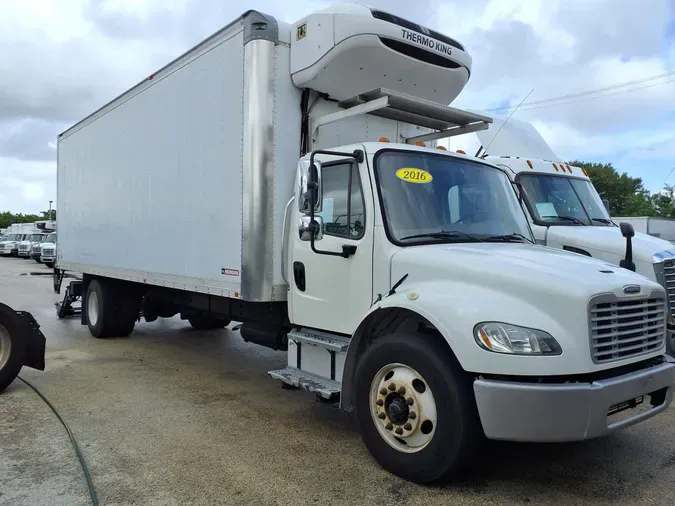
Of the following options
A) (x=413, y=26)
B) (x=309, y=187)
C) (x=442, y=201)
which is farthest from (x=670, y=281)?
(x=309, y=187)

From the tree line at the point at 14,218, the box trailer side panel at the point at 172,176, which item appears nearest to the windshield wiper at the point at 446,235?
the box trailer side panel at the point at 172,176

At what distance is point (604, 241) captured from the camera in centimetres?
688

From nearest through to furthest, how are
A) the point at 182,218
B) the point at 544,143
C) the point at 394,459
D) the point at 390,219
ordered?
the point at 394,459, the point at 390,219, the point at 182,218, the point at 544,143

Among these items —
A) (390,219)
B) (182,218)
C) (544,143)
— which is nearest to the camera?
(390,219)

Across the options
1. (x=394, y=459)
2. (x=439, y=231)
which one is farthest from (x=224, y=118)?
(x=394, y=459)

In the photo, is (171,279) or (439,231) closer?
(439,231)

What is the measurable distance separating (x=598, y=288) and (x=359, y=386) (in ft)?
5.75

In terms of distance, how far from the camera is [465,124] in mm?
6332

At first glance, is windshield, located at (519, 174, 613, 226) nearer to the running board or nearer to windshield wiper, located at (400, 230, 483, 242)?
windshield wiper, located at (400, 230, 483, 242)

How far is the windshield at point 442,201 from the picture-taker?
452 cm

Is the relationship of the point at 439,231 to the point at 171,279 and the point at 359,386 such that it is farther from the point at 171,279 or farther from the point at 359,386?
the point at 171,279

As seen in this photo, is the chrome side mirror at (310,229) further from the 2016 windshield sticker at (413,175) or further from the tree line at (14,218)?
the tree line at (14,218)

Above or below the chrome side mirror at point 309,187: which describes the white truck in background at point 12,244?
below

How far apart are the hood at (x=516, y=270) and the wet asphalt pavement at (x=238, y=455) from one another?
3.70 feet
